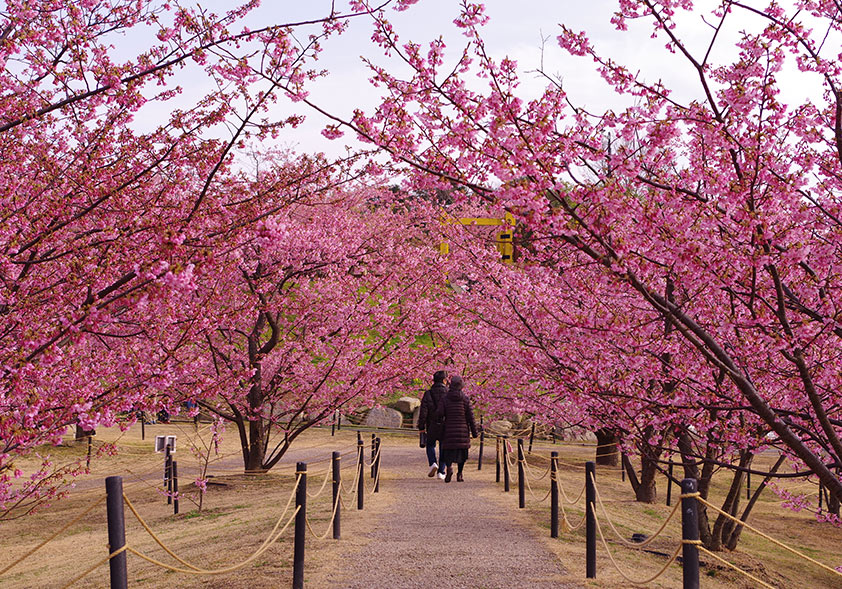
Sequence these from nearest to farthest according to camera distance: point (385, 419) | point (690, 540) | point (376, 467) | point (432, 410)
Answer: point (690, 540), point (376, 467), point (432, 410), point (385, 419)

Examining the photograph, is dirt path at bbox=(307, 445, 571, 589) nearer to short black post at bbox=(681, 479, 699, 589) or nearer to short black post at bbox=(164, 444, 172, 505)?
short black post at bbox=(681, 479, 699, 589)

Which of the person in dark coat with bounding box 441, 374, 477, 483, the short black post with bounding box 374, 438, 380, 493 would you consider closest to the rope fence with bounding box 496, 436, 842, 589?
the person in dark coat with bounding box 441, 374, 477, 483

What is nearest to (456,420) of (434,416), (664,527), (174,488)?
(434,416)

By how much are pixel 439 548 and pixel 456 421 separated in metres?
4.65

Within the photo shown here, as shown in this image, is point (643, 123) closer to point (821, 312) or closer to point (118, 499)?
point (821, 312)

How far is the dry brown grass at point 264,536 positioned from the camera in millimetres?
7582

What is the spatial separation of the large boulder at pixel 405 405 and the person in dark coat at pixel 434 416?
46.8ft

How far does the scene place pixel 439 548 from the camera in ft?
25.8

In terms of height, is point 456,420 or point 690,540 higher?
point 456,420

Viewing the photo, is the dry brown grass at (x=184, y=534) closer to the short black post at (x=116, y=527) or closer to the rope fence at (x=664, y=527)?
the short black post at (x=116, y=527)

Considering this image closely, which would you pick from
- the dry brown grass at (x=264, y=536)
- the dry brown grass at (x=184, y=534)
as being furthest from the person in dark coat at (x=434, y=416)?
the dry brown grass at (x=184, y=534)

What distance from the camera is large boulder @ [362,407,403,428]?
28.0m

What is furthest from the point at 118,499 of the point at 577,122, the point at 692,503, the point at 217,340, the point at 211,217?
the point at 217,340

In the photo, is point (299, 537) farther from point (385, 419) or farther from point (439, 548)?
point (385, 419)
